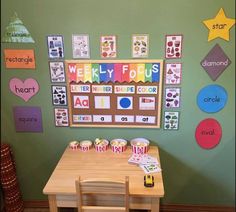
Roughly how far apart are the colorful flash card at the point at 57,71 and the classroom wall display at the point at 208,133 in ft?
3.79

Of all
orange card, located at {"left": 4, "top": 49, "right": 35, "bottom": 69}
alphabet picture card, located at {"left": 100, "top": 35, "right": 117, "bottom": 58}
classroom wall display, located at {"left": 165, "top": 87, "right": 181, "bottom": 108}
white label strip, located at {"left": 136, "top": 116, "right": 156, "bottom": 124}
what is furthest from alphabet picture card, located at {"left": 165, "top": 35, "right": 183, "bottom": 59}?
orange card, located at {"left": 4, "top": 49, "right": 35, "bottom": 69}

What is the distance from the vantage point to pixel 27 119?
7.55 ft

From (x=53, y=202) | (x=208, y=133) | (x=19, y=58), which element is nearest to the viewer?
(x=53, y=202)

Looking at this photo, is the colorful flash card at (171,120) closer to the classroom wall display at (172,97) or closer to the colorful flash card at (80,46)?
the classroom wall display at (172,97)

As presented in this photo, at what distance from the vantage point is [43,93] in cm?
221

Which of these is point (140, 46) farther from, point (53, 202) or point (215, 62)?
point (53, 202)

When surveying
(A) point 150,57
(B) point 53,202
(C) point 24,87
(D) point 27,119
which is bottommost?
(B) point 53,202

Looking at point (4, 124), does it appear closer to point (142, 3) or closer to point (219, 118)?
point (142, 3)

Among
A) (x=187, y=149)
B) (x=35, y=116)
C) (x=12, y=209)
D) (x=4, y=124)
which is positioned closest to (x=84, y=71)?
(x=35, y=116)

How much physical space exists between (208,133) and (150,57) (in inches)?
30.9

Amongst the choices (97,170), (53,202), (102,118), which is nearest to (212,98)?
(102,118)

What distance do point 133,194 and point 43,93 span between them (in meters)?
1.08

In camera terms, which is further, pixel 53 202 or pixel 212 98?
pixel 212 98

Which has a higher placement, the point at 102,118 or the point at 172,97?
the point at 172,97
